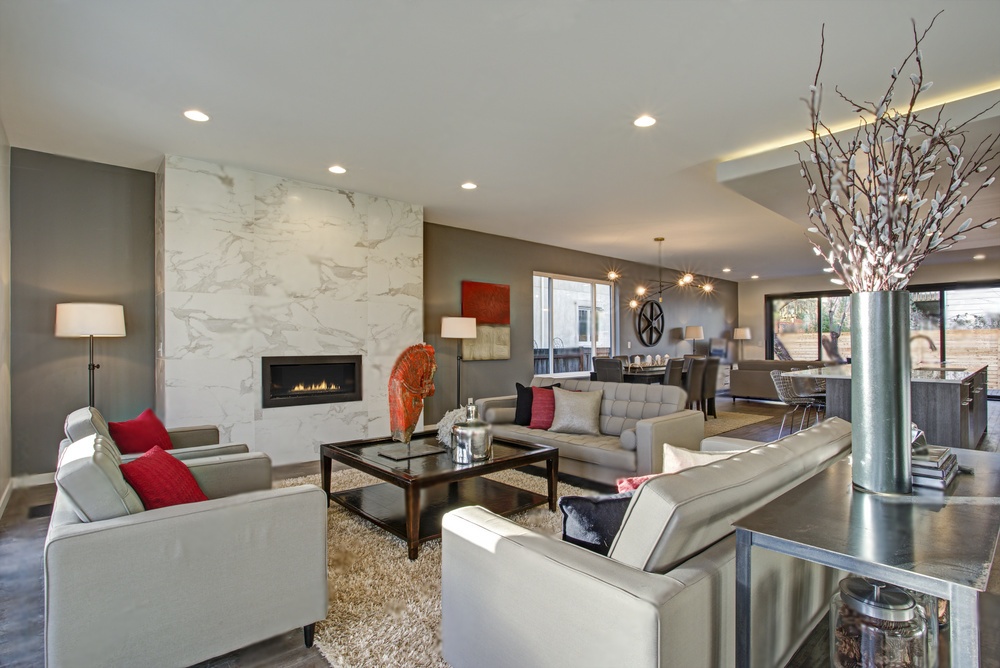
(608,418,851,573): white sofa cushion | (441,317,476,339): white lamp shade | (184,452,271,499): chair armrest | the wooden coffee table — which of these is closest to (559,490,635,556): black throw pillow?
(608,418,851,573): white sofa cushion

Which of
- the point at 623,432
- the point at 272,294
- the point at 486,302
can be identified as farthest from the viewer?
the point at 486,302

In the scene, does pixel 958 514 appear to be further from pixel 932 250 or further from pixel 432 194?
pixel 432 194

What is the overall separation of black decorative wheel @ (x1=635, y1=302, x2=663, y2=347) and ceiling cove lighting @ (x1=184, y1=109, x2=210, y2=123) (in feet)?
25.4

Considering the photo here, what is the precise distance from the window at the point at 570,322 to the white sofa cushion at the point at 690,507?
248 inches

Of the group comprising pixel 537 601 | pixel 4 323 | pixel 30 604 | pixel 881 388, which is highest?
pixel 4 323

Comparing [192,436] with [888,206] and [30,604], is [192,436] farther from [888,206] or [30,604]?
[888,206]

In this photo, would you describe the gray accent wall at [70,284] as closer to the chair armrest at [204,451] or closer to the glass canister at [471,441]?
the chair armrest at [204,451]

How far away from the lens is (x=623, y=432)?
385 cm

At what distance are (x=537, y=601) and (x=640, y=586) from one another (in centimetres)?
31

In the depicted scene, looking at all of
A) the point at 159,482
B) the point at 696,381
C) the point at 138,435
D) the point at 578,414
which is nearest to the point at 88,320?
the point at 138,435

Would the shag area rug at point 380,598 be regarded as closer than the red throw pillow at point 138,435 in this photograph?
Yes

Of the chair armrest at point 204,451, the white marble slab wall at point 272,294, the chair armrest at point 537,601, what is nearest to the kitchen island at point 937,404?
the chair armrest at point 537,601

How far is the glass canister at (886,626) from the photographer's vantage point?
4.45 feet

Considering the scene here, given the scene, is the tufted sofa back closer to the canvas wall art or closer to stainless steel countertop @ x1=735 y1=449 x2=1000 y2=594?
stainless steel countertop @ x1=735 y1=449 x2=1000 y2=594
